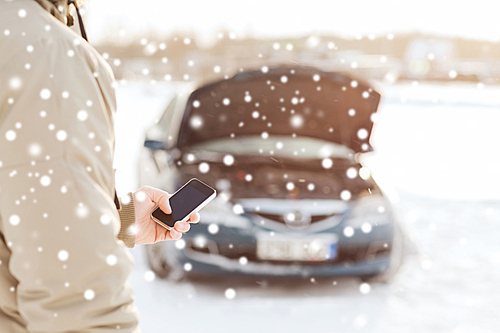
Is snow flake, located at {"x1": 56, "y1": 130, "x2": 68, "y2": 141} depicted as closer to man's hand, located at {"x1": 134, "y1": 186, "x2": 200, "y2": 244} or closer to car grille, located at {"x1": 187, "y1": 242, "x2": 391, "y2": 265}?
man's hand, located at {"x1": 134, "y1": 186, "x2": 200, "y2": 244}

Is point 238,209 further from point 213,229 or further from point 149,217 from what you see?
point 149,217

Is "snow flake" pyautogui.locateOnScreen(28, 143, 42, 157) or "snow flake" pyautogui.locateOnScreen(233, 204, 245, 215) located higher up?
"snow flake" pyautogui.locateOnScreen(28, 143, 42, 157)

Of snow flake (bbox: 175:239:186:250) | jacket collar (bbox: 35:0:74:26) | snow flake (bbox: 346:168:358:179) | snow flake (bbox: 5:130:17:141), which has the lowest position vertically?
snow flake (bbox: 175:239:186:250)

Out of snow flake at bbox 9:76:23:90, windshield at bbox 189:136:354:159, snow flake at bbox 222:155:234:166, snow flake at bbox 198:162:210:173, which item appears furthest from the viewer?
windshield at bbox 189:136:354:159

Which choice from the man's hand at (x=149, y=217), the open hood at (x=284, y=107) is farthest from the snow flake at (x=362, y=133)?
the man's hand at (x=149, y=217)

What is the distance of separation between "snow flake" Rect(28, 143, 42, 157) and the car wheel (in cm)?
277

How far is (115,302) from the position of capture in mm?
761

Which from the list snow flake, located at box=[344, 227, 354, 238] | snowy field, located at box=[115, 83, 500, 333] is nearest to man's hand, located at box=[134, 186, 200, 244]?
snowy field, located at box=[115, 83, 500, 333]

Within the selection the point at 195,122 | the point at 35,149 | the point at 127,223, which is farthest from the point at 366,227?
the point at 35,149

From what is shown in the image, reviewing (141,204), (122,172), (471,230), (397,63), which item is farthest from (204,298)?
(397,63)

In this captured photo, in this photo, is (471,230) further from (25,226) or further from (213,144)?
(25,226)

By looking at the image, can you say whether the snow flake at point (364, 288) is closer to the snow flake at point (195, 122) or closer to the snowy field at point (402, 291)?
the snowy field at point (402, 291)

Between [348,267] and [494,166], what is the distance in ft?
22.4

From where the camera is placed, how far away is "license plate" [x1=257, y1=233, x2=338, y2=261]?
3146 mm
